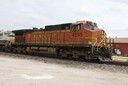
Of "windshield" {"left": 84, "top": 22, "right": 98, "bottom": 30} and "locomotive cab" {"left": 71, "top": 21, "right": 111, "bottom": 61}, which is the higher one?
"windshield" {"left": 84, "top": 22, "right": 98, "bottom": 30}

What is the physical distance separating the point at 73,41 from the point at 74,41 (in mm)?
128

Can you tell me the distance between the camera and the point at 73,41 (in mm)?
24672

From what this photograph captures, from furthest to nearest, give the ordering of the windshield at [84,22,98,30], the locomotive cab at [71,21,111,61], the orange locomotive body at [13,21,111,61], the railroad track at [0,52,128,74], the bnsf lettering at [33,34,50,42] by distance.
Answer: the bnsf lettering at [33,34,50,42] < the windshield at [84,22,98,30] < the orange locomotive body at [13,21,111,61] < the locomotive cab at [71,21,111,61] < the railroad track at [0,52,128,74]

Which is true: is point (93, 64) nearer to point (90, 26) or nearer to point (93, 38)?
point (93, 38)

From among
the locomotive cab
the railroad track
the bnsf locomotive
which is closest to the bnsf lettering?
the bnsf locomotive

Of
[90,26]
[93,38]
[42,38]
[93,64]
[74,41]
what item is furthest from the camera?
[42,38]

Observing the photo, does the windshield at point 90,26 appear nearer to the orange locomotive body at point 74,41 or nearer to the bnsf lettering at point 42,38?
the orange locomotive body at point 74,41

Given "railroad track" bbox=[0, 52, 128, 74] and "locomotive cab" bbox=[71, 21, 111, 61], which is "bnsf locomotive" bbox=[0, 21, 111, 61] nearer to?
"locomotive cab" bbox=[71, 21, 111, 61]

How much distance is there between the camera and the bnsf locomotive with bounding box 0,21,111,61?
23.0 metres

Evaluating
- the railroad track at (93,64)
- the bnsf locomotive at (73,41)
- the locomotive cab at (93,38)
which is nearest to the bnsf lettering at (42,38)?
the bnsf locomotive at (73,41)

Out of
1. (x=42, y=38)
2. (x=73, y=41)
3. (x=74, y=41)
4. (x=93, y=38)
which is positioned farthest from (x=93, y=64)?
(x=42, y=38)

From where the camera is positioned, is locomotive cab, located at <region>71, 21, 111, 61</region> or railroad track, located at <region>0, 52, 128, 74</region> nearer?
A: railroad track, located at <region>0, 52, 128, 74</region>

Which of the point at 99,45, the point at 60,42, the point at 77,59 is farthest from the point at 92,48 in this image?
the point at 60,42

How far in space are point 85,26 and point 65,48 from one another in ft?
10.7
